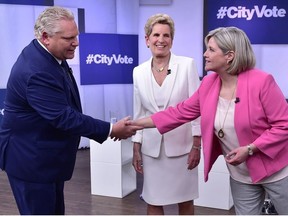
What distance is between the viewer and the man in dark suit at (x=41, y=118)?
6.91ft

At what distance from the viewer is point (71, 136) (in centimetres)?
229

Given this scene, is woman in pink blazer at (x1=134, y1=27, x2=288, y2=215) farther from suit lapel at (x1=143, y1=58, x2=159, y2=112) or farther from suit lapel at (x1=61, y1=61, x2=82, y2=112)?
suit lapel at (x1=61, y1=61, x2=82, y2=112)

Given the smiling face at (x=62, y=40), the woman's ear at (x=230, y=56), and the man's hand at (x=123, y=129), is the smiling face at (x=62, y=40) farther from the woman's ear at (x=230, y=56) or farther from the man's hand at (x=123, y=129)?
the woman's ear at (x=230, y=56)

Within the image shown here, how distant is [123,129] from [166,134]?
305 millimetres

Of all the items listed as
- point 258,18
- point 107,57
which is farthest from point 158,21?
point 258,18

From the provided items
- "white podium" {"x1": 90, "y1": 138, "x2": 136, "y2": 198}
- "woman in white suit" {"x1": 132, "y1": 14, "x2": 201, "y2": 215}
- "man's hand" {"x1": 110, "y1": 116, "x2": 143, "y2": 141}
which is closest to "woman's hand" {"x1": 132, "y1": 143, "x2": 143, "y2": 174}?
"woman in white suit" {"x1": 132, "y1": 14, "x2": 201, "y2": 215}

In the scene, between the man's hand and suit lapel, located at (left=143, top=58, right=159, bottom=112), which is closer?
the man's hand

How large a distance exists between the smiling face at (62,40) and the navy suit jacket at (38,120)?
0.14ft

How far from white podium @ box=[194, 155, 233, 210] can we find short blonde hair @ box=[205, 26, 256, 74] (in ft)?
6.28

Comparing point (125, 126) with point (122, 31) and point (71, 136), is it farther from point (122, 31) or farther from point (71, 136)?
point (122, 31)

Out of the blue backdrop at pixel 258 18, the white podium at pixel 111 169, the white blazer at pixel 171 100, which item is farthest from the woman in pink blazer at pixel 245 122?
the blue backdrop at pixel 258 18

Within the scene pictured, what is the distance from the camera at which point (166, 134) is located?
108 inches

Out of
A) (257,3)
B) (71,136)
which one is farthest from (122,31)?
(71,136)

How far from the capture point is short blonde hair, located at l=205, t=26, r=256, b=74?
2.08 metres
